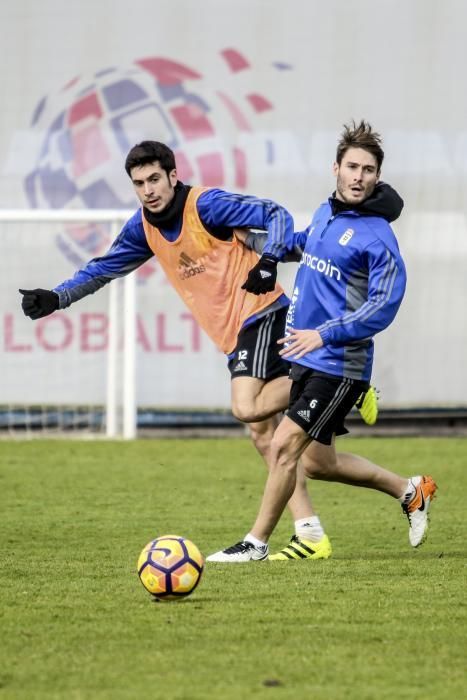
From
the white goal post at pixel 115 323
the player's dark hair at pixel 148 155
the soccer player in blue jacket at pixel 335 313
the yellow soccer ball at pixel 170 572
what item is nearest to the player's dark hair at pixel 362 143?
the soccer player in blue jacket at pixel 335 313

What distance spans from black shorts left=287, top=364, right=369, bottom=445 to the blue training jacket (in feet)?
0.15

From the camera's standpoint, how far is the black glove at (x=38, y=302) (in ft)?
26.3

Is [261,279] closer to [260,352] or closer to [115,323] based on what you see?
[260,352]

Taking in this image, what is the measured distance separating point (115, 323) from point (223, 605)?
8533mm

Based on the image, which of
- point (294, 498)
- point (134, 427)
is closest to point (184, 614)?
point (294, 498)

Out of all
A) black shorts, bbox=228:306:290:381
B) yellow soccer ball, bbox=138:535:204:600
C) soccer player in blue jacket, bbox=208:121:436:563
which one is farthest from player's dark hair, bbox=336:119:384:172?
yellow soccer ball, bbox=138:535:204:600

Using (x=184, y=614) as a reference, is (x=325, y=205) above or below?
above

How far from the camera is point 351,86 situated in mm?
14836

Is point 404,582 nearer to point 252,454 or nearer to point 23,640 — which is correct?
point 23,640

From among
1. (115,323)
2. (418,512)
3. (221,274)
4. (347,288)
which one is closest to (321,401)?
(347,288)

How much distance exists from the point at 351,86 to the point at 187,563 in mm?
9285

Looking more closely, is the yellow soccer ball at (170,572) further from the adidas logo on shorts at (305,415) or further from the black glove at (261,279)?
the black glove at (261,279)

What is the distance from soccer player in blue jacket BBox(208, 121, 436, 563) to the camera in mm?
7086

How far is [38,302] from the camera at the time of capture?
8.06 meters
